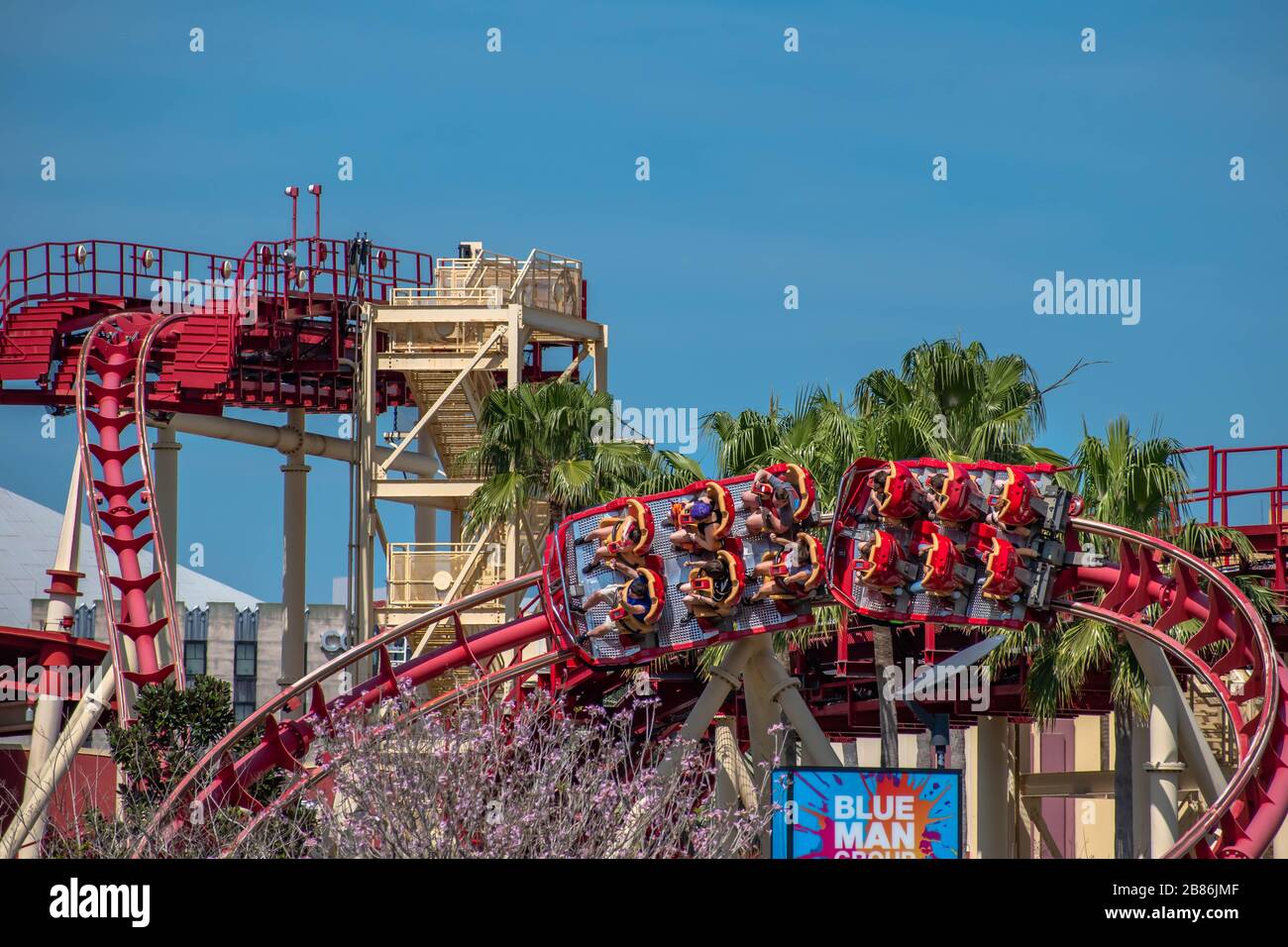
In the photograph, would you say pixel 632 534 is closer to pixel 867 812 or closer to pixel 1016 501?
pixel 1016 501

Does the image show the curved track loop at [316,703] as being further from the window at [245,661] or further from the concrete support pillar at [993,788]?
the window at [245,661]

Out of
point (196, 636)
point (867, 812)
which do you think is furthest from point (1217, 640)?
point (196, 636)

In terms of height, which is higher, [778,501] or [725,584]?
[778,501]

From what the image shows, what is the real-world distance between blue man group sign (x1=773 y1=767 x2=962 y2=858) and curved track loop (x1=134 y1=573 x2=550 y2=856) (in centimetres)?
726

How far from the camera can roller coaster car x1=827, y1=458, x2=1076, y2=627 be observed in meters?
30.1

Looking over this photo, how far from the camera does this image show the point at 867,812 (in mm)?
25422

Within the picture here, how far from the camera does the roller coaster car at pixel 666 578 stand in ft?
102

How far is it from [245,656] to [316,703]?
63.9 meters

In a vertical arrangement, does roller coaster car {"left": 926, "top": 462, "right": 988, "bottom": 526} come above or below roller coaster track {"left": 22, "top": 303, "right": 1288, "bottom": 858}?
above

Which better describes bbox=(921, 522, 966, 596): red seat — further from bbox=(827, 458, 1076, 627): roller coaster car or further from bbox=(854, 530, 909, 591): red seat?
bbox=(854, 530, 909, 591): red seat

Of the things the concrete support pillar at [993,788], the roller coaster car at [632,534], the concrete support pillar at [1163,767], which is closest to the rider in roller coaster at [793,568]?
the roller coaster car at [632,534]
